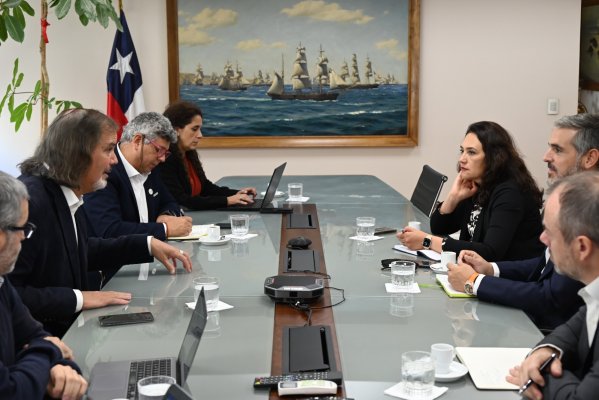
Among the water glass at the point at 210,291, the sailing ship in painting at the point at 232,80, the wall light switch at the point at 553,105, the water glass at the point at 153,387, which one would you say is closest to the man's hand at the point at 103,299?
the water glass at the point at 210,291

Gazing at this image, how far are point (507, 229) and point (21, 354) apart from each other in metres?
2.01

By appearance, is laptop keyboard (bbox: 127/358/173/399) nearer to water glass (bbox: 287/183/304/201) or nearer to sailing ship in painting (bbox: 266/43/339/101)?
water glass (bbox: 287/183/304/201)

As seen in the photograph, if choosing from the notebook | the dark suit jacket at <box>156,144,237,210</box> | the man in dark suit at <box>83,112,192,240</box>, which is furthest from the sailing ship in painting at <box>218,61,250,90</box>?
the notebook

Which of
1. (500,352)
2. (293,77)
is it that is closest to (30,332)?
(500,352)

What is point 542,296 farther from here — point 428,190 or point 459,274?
point 428,190

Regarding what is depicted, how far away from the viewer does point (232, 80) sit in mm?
6758

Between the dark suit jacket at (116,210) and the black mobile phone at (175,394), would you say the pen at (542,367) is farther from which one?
the dark suit jacket at (116,210)

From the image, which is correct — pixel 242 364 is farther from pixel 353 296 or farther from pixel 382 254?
pixel 382 254

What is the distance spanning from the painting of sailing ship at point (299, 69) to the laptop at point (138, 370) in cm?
483

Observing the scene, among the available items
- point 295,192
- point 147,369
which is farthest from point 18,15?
point 147,369

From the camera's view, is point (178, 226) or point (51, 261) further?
point (178, 226)

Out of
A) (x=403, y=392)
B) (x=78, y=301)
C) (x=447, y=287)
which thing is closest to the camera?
(x=403, y=392)

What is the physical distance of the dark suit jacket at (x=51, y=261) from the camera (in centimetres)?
244

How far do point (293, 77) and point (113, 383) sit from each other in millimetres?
5089
